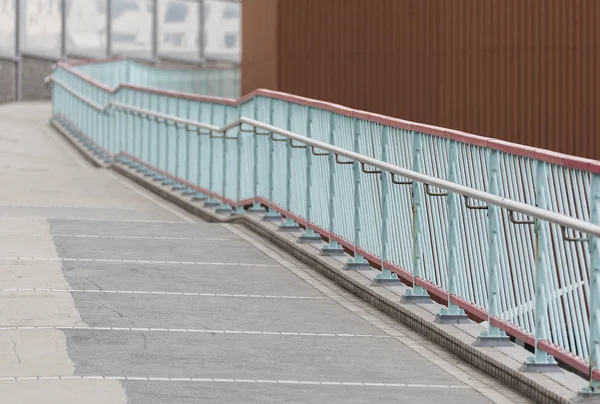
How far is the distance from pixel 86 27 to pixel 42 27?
2921mm

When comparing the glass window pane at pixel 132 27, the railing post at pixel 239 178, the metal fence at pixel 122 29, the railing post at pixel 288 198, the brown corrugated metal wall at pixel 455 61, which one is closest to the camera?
the railing post at pixel 288 198

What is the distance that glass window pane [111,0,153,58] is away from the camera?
55344 mm

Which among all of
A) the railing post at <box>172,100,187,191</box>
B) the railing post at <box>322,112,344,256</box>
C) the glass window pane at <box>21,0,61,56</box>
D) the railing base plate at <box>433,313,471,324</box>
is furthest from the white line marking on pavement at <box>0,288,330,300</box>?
the glass window pane at <box>21,0,61,56</box>

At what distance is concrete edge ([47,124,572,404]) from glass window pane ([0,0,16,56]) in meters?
33.7

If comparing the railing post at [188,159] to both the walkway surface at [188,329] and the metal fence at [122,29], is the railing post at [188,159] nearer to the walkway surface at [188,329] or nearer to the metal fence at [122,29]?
the walkway surface at [188,329]

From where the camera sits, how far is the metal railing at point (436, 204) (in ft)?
24.0

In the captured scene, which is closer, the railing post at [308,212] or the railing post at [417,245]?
the railing post at [417,245]

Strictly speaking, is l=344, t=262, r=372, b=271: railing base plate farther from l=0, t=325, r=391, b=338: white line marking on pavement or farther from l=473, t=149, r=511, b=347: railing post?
l=473, t=149, r=511, b=347: railing post

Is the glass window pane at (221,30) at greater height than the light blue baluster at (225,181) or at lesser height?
greater

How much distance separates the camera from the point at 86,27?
53.8 m

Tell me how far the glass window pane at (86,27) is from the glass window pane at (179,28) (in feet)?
11.1

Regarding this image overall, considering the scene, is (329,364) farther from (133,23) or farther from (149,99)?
(133,23)

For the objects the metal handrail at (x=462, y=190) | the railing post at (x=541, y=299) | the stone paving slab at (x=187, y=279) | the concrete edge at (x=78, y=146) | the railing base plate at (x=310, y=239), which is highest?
the metal handrail at (x=462, y=190)

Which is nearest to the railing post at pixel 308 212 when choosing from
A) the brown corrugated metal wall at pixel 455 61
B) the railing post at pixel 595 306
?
the railing post at pixel 595 306
